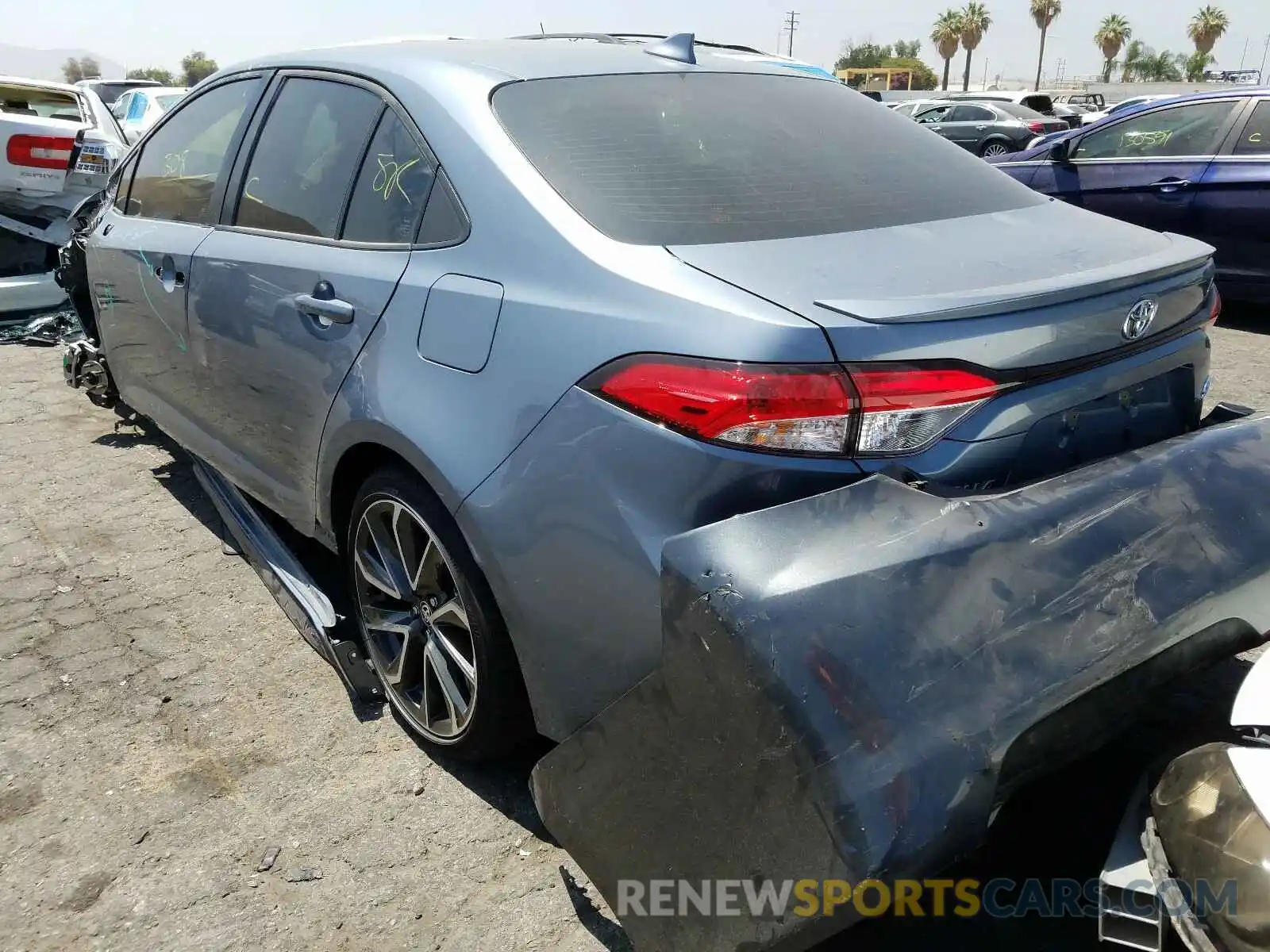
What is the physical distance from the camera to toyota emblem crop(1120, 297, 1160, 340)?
2039mm

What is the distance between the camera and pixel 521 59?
8.65 ft

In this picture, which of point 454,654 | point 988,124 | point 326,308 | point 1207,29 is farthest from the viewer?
point 1207,29

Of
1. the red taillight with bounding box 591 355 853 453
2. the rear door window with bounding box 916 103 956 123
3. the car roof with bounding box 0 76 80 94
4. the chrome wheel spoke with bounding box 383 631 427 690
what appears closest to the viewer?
the red taillight with bounding box 591 355 853 453

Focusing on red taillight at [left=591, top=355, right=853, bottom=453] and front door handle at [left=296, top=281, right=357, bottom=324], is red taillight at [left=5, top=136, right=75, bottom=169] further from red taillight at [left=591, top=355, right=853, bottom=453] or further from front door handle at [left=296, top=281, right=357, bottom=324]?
red taillight at [left=591, top=355, right=853, bottom=453]

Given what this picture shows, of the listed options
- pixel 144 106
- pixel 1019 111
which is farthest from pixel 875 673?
pixel 1019 111

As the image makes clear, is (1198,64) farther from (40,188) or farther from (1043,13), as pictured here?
(40,188)

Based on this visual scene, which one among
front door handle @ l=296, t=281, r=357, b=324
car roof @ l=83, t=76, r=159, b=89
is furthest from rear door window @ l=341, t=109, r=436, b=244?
car roof @ l=83, t=76, r=159, b=89

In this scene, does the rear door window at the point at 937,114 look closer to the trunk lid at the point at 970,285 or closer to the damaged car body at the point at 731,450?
the damaged car body at the point at 731,450

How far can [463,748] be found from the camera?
100.0 inches

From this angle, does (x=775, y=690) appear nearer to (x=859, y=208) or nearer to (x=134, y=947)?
(x=859, y=208)

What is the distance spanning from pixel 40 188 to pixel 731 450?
6.71 m

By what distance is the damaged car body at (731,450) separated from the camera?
5.16 ft

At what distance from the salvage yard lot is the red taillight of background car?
0.66m

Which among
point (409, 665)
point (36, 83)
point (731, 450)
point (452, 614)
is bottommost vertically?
point (409, 665)
